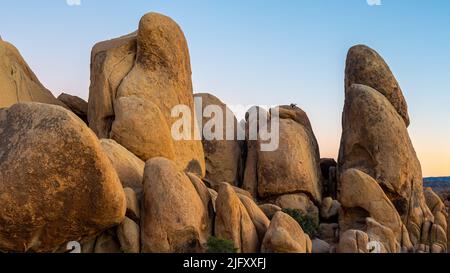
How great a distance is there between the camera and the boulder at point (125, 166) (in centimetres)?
2292

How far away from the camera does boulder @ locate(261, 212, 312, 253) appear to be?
2148 cm

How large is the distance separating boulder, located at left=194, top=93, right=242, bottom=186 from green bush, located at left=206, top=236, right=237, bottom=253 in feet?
52.0

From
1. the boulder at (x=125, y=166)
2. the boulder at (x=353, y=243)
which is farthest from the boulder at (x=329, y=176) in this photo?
the boulder at (x=125, y=166)

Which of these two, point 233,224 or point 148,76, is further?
point 148,76

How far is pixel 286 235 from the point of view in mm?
21594

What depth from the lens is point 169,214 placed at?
20.8 metres

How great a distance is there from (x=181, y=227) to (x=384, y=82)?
23460 millimetres

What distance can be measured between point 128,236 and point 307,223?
1256 centimetres

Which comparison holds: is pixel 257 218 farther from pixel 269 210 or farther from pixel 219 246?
pixel 269 210

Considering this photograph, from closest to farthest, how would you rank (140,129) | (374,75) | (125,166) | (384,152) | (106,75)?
(125,166) → (140,129) → (106,75) → (384,152) → (374,75)

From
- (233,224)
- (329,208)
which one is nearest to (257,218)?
(233,224)

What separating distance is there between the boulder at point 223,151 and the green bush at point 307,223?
662cm

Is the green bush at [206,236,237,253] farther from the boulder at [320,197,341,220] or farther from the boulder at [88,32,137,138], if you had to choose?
the boulder at [320,197,341,220]
